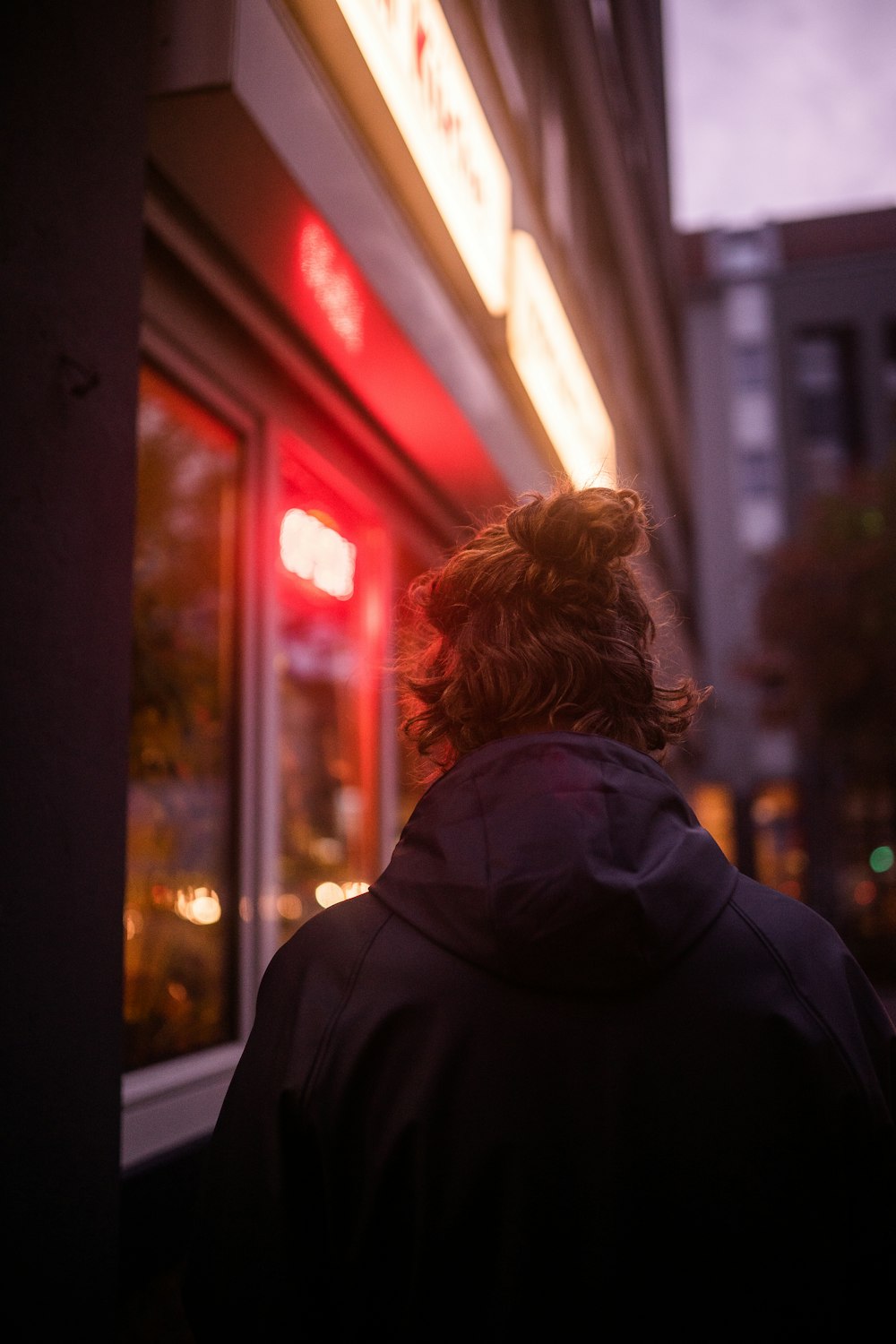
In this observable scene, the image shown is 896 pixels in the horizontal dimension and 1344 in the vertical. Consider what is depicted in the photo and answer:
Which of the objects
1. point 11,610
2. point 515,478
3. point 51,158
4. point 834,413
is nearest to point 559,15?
point 515,478

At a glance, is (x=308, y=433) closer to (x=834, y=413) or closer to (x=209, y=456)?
(x=209, y=456)

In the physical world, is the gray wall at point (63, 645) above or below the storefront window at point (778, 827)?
above

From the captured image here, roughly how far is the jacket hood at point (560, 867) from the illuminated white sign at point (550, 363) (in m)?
3.52

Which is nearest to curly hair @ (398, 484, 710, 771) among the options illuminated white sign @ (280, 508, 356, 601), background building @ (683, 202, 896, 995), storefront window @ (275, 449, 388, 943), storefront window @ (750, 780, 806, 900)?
illuminated white sign @ (280, 508, 356, 601)

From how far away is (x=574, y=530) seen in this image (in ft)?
4.58

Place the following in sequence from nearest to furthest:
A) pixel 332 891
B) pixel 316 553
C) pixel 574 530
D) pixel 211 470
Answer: pixel 574 530
pixel 211 470
pixel 316 553
pixel 332 891

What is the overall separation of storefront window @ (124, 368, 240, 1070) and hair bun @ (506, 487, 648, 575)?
2.21 metres

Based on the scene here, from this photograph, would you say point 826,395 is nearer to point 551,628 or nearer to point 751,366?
point 751,366

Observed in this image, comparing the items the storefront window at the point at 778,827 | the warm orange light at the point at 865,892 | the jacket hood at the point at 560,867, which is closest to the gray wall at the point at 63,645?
the jacket hood at the point at 560,867

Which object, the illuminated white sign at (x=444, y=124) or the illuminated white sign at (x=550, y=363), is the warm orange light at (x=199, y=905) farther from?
the illuminated white sign at (x=444, y=124)

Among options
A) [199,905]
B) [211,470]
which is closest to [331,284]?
[211,470]

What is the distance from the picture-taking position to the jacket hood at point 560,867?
3.70ft

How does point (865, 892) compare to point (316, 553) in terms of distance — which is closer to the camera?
point (316, 553)

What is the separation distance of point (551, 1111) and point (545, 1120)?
1 centimetres
